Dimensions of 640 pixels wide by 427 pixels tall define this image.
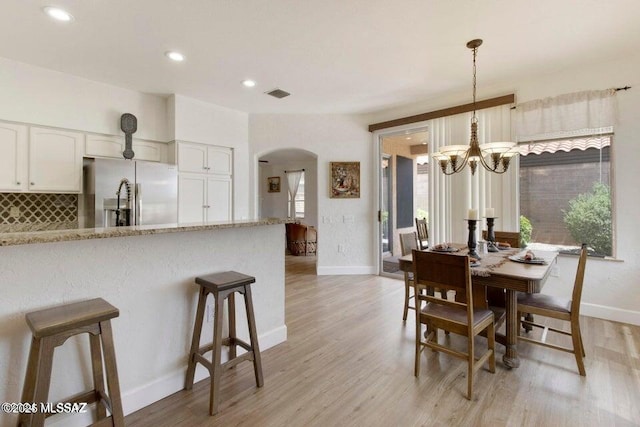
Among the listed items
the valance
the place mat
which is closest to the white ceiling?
the valance

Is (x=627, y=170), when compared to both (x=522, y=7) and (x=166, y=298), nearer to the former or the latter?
(x=522, y=7)

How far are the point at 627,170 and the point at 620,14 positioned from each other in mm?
1513

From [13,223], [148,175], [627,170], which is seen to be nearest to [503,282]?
[627,170]

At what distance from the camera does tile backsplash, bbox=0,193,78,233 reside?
3312mm

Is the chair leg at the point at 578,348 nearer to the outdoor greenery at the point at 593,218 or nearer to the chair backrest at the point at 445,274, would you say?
the chair backrest at the point at 445,274

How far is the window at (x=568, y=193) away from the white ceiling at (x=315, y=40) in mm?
900

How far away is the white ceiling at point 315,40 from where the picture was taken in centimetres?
234

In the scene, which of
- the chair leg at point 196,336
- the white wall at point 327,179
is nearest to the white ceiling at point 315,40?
the white wall at point 327,179

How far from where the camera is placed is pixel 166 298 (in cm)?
197

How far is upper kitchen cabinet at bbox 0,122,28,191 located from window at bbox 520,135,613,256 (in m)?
5.56

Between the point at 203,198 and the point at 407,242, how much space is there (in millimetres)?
2905

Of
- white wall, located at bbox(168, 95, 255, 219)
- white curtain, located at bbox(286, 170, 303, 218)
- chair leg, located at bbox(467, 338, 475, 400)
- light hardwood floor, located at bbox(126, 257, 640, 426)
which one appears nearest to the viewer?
light hardwood floor, located at bbox(126, 257, 640, 426)

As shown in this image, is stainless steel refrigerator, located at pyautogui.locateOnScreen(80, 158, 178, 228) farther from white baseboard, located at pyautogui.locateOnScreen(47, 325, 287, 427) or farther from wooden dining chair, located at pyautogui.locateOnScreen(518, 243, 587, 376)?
wooden dining chair, located at pyautogui.locateOnScreen(518, 243, 587, 376)

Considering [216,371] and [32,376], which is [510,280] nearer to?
[216,371]
